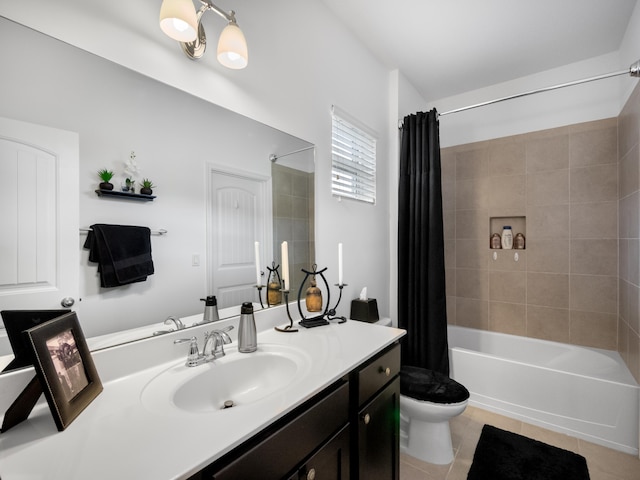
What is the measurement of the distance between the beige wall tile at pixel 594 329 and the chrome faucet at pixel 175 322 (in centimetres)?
296

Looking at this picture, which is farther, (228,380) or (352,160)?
(352,160)

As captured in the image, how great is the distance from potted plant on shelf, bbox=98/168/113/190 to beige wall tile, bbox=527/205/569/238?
10.0 ft

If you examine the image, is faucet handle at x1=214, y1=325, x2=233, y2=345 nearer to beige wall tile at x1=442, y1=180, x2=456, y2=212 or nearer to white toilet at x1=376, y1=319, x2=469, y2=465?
white toilet at x1=376, y1=319, x2=469, y2=465

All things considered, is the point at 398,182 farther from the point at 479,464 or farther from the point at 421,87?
the point at 479,464

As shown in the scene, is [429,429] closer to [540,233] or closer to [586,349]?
[586,349]

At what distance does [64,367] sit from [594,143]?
3.47 m

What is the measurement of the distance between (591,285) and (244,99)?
291 centimetres

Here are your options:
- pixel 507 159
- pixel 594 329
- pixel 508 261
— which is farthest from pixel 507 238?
pixel 594 329

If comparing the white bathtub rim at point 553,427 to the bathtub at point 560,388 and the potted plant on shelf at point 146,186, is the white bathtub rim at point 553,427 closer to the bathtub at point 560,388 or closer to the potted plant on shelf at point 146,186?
the bathtub at point 560,388

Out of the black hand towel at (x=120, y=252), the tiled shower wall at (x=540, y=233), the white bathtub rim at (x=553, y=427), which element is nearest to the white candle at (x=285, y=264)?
the black hand towel at (x=120, y=252)

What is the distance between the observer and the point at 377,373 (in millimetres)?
1266

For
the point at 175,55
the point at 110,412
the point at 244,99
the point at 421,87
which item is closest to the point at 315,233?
the point at 244,99

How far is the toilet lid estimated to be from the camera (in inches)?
67.5

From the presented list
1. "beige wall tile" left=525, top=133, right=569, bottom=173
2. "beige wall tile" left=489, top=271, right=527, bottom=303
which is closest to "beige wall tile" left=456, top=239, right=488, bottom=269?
"beige wall tile" left=489, top=271, right=527, bottom=303
